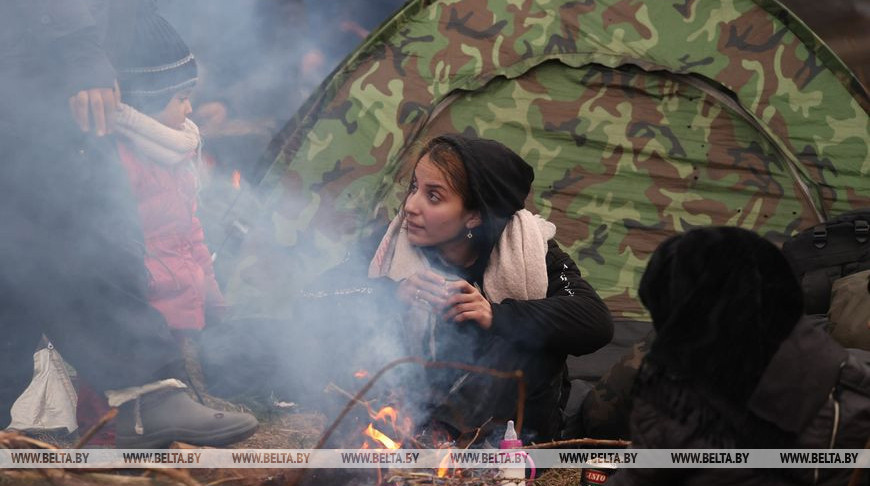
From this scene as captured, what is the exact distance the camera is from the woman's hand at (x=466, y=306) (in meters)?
3.07

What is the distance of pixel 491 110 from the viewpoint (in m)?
4.68

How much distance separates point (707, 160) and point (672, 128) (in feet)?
0.76

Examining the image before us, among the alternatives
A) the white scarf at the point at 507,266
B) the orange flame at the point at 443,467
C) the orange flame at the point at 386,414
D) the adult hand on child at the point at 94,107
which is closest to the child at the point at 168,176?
the adult hand on child at the point at 94,107

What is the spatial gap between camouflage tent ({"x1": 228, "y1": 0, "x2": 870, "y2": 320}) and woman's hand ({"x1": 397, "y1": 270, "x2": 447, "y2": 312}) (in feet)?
4.84

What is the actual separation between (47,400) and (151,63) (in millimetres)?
1415

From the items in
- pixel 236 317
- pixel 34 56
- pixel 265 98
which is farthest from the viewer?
pixel 265 98

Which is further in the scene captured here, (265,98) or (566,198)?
(265,98)

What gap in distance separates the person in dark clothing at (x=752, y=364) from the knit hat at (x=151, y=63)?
254 cm

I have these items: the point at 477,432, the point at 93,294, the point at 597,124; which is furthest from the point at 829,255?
the point at 93,294

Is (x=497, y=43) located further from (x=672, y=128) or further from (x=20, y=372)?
(x=20, y=372)

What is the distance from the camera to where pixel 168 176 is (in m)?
4.34

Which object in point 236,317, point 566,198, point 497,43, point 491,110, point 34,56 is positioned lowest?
point 236,317

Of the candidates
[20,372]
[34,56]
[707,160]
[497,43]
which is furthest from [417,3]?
[20,372]

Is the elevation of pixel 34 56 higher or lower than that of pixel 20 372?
higher
